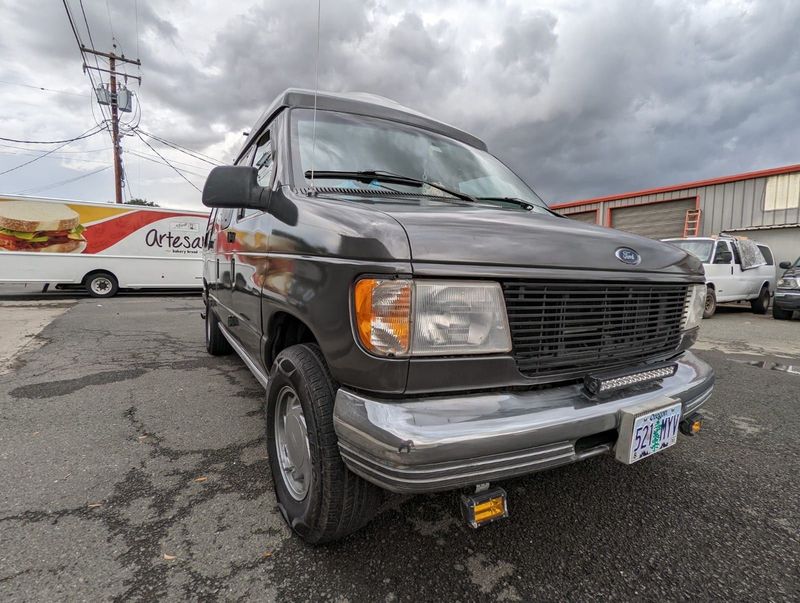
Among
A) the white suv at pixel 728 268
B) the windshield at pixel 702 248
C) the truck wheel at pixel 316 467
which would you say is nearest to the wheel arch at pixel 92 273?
the truck wheel at pixel 316 467

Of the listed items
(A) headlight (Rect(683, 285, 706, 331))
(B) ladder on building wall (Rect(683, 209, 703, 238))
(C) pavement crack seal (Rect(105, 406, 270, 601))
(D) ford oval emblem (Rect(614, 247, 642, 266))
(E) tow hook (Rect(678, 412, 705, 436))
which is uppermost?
(B) ladder on building wall (Rect(683, 209, 703, 238))

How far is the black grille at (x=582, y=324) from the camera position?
1.45 m

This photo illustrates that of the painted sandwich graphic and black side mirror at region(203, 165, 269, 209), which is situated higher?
the painted sandwich graphic

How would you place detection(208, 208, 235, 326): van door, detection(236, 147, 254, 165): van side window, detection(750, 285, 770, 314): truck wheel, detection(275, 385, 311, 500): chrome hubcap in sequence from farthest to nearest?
1. detection(750, 285, 770, 314): truck wheel
2. detection(236, 147, 254, 165): van side window
3. detection(208, 208, 235, 326): van door
4. detection(275, 385, 311, 500): chrome hubcap

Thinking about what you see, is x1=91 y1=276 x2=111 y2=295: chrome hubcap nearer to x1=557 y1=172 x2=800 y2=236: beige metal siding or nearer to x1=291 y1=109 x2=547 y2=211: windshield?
x1=291 y1=109 x2=547 y2=211: windshield

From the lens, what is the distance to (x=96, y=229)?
460 inches

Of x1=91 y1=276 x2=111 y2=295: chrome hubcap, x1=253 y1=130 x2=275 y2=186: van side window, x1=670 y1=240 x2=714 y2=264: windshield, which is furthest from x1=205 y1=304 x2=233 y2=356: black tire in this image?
x1=670 y1=240 x2=714 y2=264: windshield

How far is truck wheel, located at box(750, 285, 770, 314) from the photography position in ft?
33.9

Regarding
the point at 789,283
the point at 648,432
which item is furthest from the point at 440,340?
the point at 789,283

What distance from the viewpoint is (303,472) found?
5.75 feet

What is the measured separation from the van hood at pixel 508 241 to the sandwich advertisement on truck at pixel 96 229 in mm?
12989

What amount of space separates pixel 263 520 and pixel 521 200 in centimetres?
210

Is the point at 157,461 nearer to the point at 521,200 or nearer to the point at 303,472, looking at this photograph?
the point at 303,472

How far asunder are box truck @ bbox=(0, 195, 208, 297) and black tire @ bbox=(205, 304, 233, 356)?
902cm
